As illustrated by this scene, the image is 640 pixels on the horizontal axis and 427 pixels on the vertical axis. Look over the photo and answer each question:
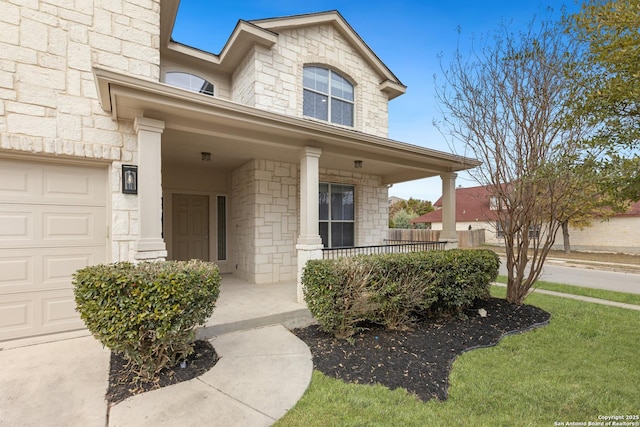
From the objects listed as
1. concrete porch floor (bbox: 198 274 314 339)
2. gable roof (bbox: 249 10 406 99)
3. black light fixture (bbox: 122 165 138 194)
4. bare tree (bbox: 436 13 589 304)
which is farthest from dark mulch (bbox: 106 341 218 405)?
gable roof (bbox: 249 10 406 99)

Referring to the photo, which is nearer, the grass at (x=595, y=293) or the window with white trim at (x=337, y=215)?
the grass at (x=595, y=293)

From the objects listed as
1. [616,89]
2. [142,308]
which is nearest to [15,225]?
[142,308]

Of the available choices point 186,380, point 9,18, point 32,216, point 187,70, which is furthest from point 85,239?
point 187,70

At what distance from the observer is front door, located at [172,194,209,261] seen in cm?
767

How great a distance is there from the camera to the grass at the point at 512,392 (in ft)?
7.73

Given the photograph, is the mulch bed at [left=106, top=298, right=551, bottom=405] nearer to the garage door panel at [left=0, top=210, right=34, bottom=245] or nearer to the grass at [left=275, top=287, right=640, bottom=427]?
the grass at [left=275, top=287, right=640, bottom=427]

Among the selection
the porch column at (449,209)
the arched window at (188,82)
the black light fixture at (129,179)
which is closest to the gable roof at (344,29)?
the arched window at (188,82)

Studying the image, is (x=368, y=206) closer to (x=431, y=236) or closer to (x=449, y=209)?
(x=449, y=209)

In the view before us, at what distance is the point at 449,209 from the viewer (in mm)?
7438

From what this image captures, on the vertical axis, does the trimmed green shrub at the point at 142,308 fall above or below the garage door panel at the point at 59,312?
above

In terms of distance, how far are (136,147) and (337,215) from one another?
16.9 feet

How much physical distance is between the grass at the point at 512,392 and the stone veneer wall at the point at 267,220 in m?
4.02

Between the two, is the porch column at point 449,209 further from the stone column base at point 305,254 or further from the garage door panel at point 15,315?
the garage door panel at point 15,315

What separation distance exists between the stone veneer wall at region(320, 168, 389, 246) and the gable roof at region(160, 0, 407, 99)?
3.51m
